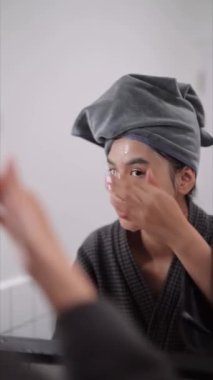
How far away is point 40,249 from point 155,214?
283 millimetres

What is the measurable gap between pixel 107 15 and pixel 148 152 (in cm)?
28

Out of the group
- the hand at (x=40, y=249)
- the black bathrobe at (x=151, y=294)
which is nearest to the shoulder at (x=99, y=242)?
the black bathrobe at (x=151, y=294)

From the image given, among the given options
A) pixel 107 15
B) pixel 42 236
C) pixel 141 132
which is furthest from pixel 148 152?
pixel 42 236

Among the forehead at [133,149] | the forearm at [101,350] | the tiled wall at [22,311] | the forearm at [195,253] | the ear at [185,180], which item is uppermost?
the forearm at [101,350]

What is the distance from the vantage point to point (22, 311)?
0.86 meters

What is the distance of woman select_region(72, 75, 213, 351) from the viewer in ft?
1.65

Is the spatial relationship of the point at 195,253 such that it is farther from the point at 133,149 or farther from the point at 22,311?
the point at 22,311

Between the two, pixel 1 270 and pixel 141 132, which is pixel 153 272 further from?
pixel 1 270

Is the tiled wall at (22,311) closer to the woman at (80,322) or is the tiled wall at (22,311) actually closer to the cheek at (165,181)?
the cheek at (165,181)

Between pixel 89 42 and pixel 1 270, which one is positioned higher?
pixel 89 42

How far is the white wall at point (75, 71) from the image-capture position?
68 cm

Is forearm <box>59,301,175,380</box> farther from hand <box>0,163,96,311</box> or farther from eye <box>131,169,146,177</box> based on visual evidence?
eye <box>131,169,146,177</box>

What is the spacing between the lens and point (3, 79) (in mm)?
817

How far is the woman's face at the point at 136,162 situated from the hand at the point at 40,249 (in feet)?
1.17
